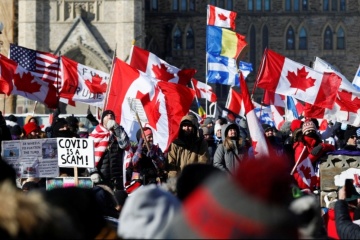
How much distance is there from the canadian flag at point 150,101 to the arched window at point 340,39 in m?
46.2

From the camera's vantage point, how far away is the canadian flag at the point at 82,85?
21.6 m

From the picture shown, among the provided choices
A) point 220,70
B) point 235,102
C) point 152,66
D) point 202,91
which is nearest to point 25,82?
point 152,66

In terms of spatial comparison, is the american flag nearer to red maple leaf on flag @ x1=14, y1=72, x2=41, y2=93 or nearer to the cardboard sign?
red maple leaf on flag @ x1=14, y1=72, x2=41, y2=93

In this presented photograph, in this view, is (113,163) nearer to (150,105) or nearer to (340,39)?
(150,105)

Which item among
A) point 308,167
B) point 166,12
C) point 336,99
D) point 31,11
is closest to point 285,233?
point 308,167

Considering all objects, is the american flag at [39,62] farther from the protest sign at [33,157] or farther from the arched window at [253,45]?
the arched window at [253,45]

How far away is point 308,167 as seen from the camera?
39.5ft

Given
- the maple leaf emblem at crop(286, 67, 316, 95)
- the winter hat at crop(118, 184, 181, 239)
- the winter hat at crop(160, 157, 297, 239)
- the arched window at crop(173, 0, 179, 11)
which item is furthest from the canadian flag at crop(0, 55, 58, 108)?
the arched window at crop(173, 0, 179, 11)

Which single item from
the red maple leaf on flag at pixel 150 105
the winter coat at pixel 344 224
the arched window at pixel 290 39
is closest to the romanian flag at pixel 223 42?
the red maple leaf on flag at pixel 150 105

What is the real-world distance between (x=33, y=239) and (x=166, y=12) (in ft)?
191

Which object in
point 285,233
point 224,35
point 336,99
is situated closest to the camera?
point 285,233

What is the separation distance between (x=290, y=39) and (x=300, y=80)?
45290 millimetres

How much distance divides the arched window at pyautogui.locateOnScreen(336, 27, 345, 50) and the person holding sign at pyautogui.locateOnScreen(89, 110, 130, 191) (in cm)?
4939

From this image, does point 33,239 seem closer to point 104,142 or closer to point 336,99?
point 104,142
